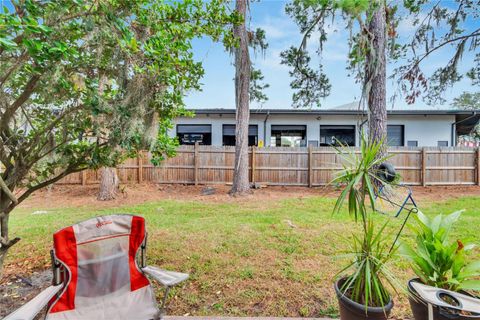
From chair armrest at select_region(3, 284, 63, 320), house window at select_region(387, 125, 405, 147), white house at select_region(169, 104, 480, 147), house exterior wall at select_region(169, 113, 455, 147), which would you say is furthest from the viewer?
house window at select_region(387, 125, 405, 147)

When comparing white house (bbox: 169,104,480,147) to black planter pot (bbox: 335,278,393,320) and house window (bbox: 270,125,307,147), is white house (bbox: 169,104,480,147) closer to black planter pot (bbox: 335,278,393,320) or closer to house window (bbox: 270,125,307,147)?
house window (bbox: 270,125,307,147)

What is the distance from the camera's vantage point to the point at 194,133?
12898 mm

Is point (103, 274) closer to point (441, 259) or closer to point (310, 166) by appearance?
point (441, 259)

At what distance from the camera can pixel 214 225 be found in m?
4.70

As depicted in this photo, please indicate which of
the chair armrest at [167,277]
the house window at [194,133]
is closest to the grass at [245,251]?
the chair armrest at [167,277]

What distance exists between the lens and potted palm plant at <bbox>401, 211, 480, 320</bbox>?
171 centimetres

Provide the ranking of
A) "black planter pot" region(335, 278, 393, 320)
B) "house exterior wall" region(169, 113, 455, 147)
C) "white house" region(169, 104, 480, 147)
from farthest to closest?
"house exterior wall" region(169, 113, 455, 147)
"white house" region(169, 104, 480, 147)
"black planter pot" region(335, 278, 393, 320)

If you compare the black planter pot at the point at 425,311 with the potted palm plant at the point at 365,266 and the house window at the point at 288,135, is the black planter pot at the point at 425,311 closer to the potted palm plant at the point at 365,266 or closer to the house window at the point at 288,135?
the potted palm plant at the point at 365,266

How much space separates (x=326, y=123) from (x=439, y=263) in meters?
11.4

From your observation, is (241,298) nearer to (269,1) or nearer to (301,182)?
(301,182)

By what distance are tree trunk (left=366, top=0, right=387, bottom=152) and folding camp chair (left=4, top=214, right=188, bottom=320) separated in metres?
6.03

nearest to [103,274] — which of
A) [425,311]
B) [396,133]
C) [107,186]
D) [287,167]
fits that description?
[425,311]

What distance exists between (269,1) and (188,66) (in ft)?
21.6

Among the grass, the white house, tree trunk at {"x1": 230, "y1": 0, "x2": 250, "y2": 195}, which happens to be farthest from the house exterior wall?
the grass
